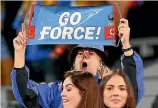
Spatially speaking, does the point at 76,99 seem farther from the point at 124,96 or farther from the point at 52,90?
the point at 52,90

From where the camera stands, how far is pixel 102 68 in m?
4.16

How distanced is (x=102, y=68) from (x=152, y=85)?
3872 mm

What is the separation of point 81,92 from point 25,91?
564mm

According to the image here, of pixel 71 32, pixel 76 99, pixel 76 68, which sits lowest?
pixel 76 99

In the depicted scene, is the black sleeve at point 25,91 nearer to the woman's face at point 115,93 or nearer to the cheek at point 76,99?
the cheek at point 76,99

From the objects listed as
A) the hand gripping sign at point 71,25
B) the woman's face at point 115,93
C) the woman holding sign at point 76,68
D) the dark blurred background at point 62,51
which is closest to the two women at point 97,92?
the woman's face at point 115,93

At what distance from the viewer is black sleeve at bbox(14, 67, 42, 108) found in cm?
397

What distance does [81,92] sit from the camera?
3621 mm

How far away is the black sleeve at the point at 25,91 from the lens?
3.97m

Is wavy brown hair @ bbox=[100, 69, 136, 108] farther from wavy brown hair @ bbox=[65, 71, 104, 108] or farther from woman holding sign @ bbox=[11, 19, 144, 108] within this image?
woman holding sign @ bbox=[11, 19, 144, 108]

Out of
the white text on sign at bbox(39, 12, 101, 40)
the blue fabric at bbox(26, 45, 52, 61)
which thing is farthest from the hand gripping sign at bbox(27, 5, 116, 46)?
the blue fabric at bbox(26, 45, 52, 61)

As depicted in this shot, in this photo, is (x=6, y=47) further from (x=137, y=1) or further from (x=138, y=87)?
(x=138, y=87)

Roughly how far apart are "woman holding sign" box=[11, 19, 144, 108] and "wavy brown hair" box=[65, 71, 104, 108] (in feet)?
1.12

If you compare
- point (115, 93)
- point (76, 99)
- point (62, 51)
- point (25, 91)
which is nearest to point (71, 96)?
point (76, 99)
